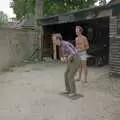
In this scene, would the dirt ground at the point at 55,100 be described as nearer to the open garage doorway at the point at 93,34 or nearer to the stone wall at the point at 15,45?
the stone wall at the point at 15,45

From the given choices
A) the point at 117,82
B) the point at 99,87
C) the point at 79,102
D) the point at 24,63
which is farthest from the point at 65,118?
the point at 24,63

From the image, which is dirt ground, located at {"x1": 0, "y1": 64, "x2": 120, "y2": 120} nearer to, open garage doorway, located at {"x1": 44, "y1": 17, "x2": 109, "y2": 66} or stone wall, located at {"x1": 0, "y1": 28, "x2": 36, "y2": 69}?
stone wall, located at {"x1": 0, "y1": 28, "x2": 36, "y2": 69}

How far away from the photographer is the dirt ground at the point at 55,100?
598 cm

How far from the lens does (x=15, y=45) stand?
49.4 ft

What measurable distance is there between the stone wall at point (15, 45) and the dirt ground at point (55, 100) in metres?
3.76

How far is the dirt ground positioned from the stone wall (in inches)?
148

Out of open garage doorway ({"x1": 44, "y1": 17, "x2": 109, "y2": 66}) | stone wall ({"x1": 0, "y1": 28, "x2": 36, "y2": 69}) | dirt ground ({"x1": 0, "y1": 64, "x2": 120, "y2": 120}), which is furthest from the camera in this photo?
open garage doorway ({"x1": 44, "y1": 17, "x2": 109, "y2": 66})

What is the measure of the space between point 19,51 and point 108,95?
851 cm

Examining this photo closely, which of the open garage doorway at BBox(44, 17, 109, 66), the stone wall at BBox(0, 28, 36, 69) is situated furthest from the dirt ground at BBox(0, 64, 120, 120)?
the open garage doorway at BBox(44, 17, 109, 66)

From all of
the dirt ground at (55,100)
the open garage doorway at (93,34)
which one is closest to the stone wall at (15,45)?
the open garage doorway at (93,34)

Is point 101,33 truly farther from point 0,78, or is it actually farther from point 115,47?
point 0,78

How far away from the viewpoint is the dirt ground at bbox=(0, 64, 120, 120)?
598 cm

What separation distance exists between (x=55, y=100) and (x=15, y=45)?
8.35 m

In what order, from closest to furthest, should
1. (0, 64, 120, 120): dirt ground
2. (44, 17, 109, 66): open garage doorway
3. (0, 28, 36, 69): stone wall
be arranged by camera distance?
(0, 64, 120, 120): dirt ground, (0, 28, 36, 69): stone wall, (44, 17, 109, 66): open garage doorway
